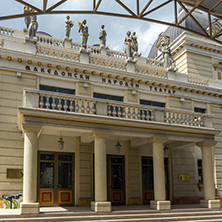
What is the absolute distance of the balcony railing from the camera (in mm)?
14641

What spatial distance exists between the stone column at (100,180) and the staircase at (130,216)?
14.3 inches

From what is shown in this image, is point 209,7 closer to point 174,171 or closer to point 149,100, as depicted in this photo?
point 149,100

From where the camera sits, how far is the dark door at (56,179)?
17.5 meters

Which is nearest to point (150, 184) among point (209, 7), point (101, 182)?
point (101, 182)

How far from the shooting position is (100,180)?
49.8ft

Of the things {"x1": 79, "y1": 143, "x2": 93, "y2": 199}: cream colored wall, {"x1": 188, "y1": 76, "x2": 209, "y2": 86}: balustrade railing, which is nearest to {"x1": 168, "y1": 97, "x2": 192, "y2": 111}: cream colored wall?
{"x1": 188, "y1": 76, "x2": 209, "y2": 86}: balustrade railing

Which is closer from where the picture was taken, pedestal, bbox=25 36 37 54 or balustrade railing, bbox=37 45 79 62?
pedestal, bbox=25 36 37 54

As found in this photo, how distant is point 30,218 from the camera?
12.8 meters

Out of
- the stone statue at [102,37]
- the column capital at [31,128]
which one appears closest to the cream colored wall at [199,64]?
the stone statue at [102,37]

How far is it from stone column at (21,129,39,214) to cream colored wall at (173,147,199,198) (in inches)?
425

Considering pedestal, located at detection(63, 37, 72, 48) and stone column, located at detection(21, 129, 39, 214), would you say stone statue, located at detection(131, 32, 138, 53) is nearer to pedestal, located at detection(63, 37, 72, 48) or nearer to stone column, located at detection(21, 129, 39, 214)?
pedestal, located at detection(63, 37, 72, 48)

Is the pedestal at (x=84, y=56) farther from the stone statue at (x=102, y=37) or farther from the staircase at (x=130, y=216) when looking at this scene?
the staircase at (x=130, y=216)

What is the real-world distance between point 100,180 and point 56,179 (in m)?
3.75

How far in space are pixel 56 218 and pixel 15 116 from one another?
6.31 meters
